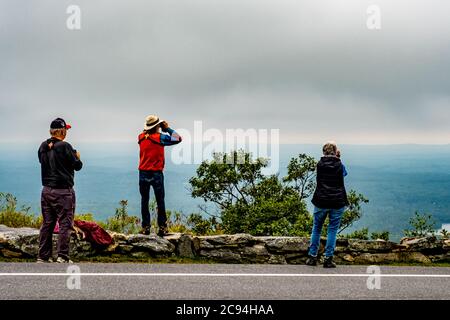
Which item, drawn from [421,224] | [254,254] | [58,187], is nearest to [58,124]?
[58,187]

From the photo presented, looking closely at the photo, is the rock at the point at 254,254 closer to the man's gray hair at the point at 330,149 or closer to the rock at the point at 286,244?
the rock at the point at 286,244

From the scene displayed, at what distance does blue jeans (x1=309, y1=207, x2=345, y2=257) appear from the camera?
9992 mm

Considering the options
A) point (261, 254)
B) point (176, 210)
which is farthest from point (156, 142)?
point (176, 210)

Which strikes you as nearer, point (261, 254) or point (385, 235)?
point (261, 254)

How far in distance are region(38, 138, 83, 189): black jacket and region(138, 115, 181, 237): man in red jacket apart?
1.20 metres

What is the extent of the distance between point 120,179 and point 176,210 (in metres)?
151

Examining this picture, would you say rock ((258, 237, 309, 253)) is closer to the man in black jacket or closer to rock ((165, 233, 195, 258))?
rock ((165, 233, 195, 258))

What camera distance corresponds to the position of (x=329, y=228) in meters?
10.1

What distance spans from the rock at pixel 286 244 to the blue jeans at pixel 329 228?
1.70 feet

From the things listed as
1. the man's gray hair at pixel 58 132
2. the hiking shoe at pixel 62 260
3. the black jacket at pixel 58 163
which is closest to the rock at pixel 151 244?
the hiking shoe at pixel 62 260

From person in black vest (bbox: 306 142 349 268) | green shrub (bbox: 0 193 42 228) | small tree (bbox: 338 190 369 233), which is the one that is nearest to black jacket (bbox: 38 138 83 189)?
green shrub (bbox: 0 193 42 228)
